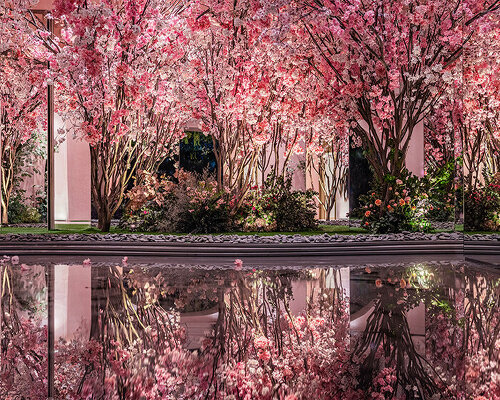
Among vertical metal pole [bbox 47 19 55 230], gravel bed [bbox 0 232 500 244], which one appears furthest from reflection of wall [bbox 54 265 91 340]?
vertical metal pole [bbox 47 19 55 230]

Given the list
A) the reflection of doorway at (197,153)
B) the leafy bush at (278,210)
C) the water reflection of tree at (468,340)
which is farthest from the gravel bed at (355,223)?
the water reflection of tree at (468,340)

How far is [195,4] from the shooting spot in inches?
424

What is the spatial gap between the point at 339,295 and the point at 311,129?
883 cm

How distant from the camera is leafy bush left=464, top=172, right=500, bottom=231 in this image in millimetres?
10789

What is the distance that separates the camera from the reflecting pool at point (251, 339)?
9.11 ft

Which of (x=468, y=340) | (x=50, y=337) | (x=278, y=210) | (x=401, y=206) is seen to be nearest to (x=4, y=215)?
(x=278, y=210)

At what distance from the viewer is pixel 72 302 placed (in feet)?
16.9

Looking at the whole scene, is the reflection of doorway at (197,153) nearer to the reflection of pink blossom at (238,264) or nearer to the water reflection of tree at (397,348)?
the reflection of pink blossom at (238,264)

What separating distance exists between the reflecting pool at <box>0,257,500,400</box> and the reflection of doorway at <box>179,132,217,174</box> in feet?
17.7

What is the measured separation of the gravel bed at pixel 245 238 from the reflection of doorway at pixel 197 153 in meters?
2.15

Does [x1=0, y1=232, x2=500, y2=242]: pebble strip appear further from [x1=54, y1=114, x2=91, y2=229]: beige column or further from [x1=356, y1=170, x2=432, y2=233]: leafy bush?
[x1=54, y1=114, x2=91, y2=229]: beige column

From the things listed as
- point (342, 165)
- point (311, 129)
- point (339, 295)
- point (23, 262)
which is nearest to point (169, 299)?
point (339, 295)

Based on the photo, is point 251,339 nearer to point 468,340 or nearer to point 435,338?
point 435,338

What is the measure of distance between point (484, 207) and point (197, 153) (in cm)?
572
